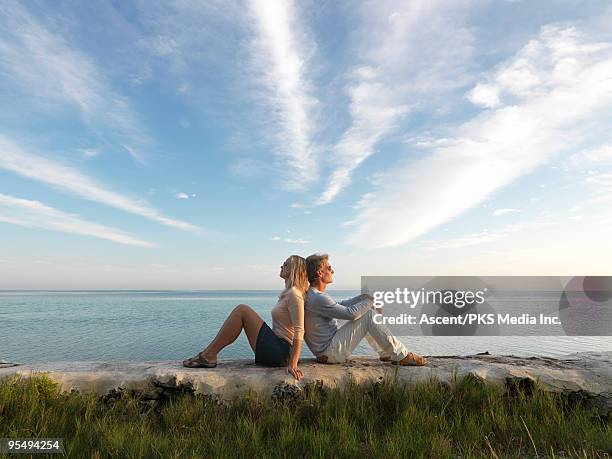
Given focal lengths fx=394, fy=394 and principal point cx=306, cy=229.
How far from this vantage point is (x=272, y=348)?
5168mm

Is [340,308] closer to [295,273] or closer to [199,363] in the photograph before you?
[295,273]

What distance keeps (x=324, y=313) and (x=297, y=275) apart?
2.18 ft

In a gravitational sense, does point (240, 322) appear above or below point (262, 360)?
above

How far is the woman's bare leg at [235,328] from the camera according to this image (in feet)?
17.1

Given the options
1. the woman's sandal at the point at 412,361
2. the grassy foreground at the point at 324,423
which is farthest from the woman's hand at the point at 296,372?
the woman's sandal at the point at 412,361

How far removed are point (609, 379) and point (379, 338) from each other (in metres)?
2.98

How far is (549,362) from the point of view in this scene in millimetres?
5773

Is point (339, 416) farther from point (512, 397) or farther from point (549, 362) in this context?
point (549, 362)

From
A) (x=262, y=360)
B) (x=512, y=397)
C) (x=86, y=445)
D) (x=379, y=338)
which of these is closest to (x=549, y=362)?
(x=512, y=397)

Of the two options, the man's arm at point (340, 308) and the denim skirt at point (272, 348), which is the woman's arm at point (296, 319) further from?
the man's arm at point (340, 308)

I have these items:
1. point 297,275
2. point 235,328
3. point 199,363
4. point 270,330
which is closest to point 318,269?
point 297,275

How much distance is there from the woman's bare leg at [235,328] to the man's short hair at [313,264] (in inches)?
35.2

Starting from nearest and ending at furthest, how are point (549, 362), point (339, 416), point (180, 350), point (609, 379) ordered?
point (339, 416), point (609, 379), point (549, 362), point (180, 350)

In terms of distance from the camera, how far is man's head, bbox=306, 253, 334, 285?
543 centimetres
